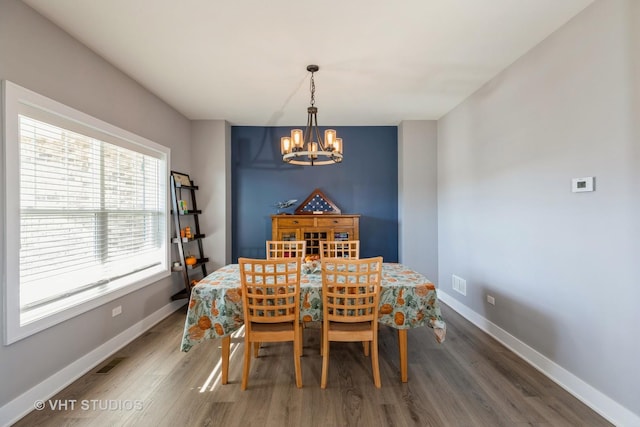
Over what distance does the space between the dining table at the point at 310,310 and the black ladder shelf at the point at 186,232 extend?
5.81 ft

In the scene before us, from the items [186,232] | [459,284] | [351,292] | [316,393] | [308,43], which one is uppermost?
[308,43]

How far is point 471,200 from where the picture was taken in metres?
3.55

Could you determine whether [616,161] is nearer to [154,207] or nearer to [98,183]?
[98,183]

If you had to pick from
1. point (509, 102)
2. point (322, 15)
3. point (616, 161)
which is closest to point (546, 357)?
point (616, 161)

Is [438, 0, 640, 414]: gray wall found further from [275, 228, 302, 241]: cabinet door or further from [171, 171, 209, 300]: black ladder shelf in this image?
[171, 171, 209, 300]: black ladder shelf

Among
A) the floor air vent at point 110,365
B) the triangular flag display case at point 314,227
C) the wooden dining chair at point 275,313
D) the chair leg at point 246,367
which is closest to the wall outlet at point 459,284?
the triangular flag display case at point 314,227

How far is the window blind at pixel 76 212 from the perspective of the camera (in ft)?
6.65

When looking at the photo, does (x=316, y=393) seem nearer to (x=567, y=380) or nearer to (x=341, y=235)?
(x=567, y=380)

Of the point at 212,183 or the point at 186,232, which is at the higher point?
the point at 212,183

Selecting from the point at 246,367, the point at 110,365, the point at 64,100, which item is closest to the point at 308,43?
the point at 64,100

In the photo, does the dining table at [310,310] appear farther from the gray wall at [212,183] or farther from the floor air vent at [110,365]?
the gray wall at [212,183]

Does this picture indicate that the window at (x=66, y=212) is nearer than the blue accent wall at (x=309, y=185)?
Yes

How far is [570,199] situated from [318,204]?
3.23 meters

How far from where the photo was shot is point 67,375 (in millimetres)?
2229
